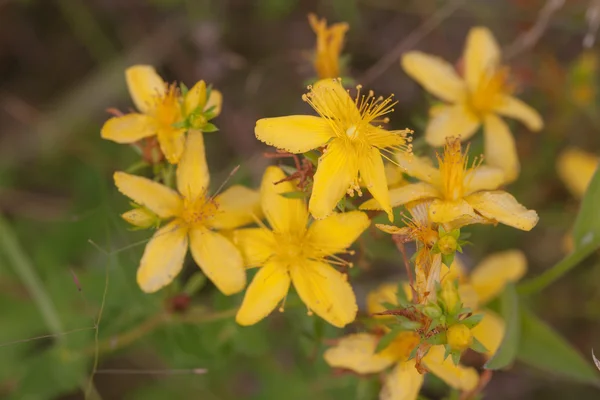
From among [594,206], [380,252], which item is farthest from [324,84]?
[380,252]

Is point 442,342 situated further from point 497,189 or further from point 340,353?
point 497,189

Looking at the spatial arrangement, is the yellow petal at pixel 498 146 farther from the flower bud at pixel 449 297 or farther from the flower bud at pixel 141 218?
the flower bud at pixel 141 218

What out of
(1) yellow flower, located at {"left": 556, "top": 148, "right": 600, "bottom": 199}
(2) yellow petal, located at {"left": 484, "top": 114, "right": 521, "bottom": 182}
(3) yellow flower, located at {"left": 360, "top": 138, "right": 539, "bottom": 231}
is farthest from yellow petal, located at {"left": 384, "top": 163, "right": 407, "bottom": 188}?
(1) yellow flower, located at {"left": 556, "top": 148, "right": 600, "bottom": 199}

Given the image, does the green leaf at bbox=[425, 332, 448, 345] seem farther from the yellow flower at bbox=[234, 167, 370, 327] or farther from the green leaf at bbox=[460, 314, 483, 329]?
the yellow flower at bbox=[234, 167, 370, 327]

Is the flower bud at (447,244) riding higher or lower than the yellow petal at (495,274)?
higher

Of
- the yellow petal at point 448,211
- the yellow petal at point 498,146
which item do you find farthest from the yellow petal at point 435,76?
the yellow petal at point 448,211

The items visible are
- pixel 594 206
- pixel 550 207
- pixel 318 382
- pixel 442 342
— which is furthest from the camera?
pixel 550 207
